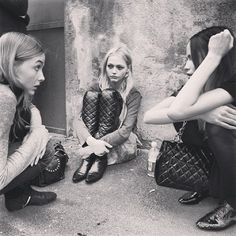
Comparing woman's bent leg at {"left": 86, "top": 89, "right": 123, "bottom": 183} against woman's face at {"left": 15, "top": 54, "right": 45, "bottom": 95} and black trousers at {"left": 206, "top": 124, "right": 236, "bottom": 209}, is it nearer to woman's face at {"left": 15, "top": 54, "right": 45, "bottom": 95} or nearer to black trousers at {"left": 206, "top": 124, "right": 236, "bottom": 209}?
woman's face at {"left": 15, "top": 54, "right": 45, "bottom": 95}

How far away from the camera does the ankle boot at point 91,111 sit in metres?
3.22

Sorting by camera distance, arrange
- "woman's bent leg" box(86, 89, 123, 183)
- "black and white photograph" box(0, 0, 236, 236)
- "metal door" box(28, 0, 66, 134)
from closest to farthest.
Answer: "black and white photograph" box(0, 0, 236, 236)
"woman's bent leg" box(86, 89, 123, 183)
"metal door" box(28, 0, 66, 134)

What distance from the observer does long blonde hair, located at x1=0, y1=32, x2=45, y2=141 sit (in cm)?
224

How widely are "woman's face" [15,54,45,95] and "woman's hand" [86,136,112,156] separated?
2.77 feet

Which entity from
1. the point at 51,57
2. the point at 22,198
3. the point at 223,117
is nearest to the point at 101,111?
the point at 22,198

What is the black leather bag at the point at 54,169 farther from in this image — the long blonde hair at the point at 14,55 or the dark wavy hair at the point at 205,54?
the dark wavy hair at the point at 205,54

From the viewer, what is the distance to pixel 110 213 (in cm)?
258

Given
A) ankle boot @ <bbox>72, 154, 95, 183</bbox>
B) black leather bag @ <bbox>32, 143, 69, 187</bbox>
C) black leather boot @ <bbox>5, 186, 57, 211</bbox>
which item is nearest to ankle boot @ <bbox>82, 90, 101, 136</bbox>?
ankle boot @ <bbox>72, 154, 95, 183</bbox>

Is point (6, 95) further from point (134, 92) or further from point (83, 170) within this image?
point (134, 92)

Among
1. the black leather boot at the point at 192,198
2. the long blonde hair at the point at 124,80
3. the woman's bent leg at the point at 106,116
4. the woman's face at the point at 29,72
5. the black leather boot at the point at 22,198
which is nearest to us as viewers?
the woman's face at the point at 29,72

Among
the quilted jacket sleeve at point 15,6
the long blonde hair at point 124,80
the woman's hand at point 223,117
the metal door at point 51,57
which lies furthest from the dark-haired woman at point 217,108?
the metal door at point 51,57

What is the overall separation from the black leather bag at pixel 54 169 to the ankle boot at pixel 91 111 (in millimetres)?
334

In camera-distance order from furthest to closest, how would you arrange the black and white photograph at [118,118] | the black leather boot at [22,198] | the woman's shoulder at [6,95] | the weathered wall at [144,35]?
the weathered wall at [144,35] → the black leather boot at [22,198] → the black and white photograph at [118,118] → the woman's shoulder at [6,95]

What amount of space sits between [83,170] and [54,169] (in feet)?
0.84
